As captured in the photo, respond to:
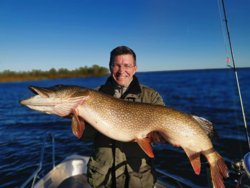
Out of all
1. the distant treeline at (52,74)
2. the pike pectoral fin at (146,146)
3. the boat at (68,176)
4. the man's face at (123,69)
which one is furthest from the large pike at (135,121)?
the distant treeline at (52,74)

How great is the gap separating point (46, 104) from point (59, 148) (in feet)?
20.5

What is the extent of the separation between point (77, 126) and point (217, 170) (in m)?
1.59

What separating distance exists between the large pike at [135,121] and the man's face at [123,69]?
0.26 meters

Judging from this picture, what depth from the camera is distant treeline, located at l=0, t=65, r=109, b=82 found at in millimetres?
72188

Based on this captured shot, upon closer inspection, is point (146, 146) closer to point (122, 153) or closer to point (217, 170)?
point (122, 153)

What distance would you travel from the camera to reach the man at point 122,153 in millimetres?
2686

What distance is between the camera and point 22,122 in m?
12.6

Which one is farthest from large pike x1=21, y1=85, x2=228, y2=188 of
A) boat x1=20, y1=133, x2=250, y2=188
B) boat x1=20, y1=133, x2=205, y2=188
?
boat x1=20, y1=133, x2=205, y2=188

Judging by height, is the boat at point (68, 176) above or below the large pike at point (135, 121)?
below

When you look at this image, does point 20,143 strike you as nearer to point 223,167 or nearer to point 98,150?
point 98,150

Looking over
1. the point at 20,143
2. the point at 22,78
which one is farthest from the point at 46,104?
the point at 22,78

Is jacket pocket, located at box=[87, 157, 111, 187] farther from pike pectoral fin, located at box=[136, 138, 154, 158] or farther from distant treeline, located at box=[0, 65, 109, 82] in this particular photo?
distant treeline, located at box=[0, 65, 109, 82]

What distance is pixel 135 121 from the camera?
2.84 metres

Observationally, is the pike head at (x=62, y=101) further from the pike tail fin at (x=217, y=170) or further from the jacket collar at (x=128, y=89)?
the pike tail fin at (x=217, y=170)
